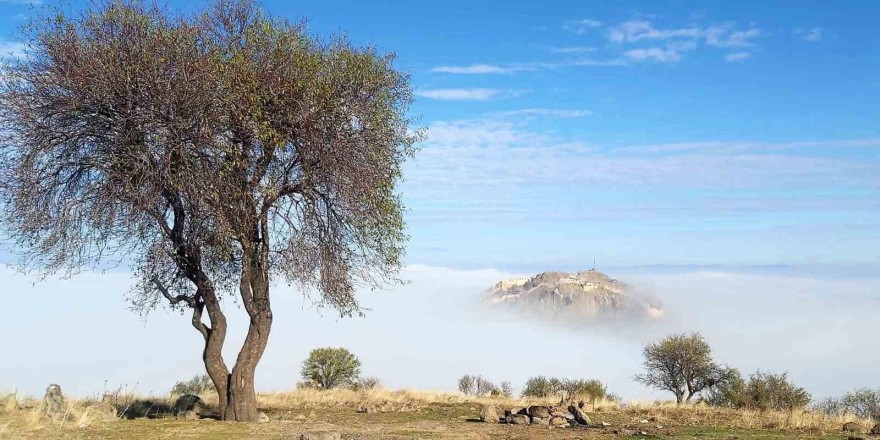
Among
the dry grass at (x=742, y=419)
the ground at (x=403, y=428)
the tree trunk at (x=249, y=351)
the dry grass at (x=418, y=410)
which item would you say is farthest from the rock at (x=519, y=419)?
the tree trunk at (x=249, y=351)

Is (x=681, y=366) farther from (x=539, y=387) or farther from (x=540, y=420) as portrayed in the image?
(x=540, y=420)

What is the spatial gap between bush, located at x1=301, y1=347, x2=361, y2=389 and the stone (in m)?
23.3

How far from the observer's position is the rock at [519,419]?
21.5 m

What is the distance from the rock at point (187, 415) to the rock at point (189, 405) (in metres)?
0.34

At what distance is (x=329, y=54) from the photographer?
20.6 meters

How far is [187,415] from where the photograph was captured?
21484 mm

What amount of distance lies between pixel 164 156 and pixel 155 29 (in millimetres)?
3757

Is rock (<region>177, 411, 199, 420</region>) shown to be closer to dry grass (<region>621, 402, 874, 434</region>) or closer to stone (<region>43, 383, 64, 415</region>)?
stone (<region>43, 383, 64, 415</region>)

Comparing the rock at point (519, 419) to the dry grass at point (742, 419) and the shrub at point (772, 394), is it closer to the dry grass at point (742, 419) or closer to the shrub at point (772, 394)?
the dry grass at point (742, 419)

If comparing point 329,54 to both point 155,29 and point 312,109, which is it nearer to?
point 312,109

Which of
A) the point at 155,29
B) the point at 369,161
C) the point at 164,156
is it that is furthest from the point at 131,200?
the point at 369,161

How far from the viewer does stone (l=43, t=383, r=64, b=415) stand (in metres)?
20.1

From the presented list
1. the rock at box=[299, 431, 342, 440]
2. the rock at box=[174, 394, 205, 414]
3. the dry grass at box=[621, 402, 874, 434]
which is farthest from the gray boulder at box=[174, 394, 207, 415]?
the dry grass at box=[621, 402, 874, 434]

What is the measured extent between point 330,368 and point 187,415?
22500 millimetres
